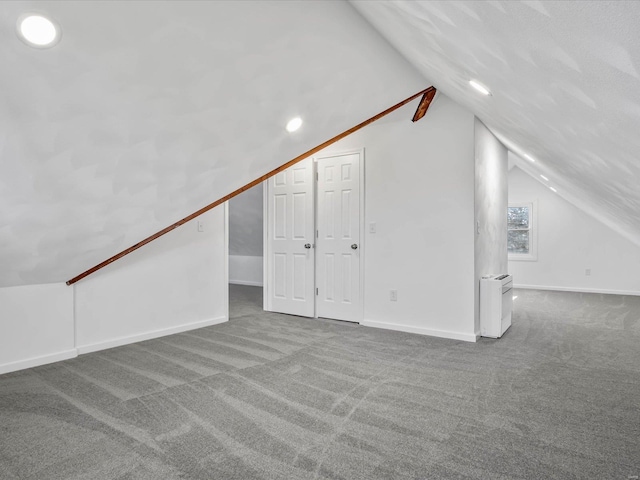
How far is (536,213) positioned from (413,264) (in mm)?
5008

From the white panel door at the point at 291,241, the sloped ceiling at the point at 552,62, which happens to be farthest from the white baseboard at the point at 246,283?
the sloped ceiling at the point at 552,62

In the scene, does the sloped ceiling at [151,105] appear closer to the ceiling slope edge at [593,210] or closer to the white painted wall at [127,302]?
the white painted wall at [127,302]

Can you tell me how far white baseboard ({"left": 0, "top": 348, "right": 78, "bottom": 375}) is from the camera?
2.99 metres

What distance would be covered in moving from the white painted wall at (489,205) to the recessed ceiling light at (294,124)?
189cm

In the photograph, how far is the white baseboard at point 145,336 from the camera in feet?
11.4

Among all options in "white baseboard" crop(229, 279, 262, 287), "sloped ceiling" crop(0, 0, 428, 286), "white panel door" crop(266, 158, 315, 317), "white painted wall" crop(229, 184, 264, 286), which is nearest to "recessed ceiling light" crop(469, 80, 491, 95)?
"sloped ceiling" crop(0, 0, 428, 286)

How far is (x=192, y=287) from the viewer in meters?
4.27

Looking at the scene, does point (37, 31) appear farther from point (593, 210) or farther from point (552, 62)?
point (593, 210)

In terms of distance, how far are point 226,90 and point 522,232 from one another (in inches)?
294

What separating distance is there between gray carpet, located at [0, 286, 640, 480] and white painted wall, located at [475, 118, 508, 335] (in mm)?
908

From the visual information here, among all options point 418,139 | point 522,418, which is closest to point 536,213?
point 418,139

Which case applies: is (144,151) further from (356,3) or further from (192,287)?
(192,287)

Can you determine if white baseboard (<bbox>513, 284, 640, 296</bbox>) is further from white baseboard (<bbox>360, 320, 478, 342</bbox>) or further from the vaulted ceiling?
the vaulted ceiling

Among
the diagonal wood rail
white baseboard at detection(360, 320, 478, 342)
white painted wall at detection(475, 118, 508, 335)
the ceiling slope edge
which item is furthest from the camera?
the ceiling slope edge
